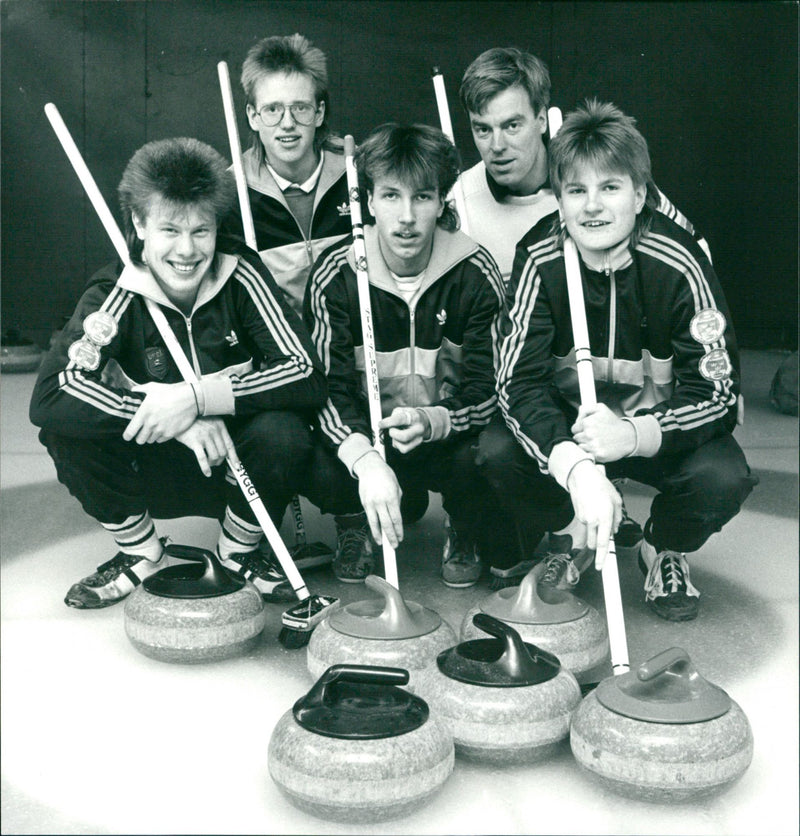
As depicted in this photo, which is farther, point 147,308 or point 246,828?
point 147,308

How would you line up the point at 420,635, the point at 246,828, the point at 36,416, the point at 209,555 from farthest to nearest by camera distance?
the point at 36,416 → the point at 209,555 → the point at 420,635 → the point at 246,828

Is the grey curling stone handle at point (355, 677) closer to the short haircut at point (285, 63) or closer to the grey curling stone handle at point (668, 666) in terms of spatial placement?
the grey curling stone handle at point (668, 666)

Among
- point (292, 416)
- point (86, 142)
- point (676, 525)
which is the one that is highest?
point (86, 142)

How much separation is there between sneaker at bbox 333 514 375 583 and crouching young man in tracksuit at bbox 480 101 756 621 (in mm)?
423

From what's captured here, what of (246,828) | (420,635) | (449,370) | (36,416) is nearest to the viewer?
(246,828)

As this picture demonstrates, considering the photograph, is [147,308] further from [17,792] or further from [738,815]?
[738,815]

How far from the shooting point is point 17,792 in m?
1.79

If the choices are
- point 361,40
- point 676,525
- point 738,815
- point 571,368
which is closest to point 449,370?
point 571,368

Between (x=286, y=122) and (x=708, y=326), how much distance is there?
1294 millimetres

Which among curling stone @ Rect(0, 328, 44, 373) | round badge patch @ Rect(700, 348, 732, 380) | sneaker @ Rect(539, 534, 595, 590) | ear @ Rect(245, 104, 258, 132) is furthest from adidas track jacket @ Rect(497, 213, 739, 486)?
curling stone @ Rect(0, 328, 44, 373)

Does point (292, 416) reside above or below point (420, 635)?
above

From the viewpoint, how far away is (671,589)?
2.58 meters

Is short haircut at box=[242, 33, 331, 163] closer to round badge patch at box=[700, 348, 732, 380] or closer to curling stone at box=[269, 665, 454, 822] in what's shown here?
round badge patch at box=[700, 348, 732, 380]

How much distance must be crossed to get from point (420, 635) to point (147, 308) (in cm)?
105
